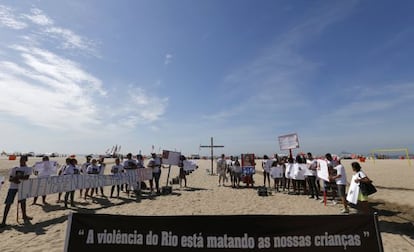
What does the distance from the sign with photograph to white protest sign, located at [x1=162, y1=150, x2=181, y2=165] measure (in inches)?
254

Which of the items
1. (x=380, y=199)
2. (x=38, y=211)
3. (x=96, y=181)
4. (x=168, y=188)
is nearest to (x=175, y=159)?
(x=168, y=188)

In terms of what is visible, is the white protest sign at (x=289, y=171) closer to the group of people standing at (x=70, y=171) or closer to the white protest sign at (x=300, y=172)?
the white protest sign at (x=300, y=172)

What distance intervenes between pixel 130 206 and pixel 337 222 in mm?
8163

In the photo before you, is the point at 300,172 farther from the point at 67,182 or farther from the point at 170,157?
the point at 67,182

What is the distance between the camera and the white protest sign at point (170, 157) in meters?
13.9

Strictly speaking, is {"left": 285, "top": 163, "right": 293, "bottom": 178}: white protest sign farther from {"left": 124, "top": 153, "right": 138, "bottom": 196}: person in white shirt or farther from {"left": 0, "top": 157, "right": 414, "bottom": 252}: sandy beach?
{"left": 124, "top": 153, "right": 138, "bottom": 196}: person in white shirt

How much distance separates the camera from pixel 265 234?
3252mm

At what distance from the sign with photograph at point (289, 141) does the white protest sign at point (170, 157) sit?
6.45m

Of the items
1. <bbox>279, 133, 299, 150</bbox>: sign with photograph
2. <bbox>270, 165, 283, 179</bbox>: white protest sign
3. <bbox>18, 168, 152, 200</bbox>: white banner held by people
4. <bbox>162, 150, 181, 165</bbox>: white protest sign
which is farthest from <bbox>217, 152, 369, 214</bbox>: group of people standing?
<bbox>18, 168, 152, 200</bbox>: white banner held by people

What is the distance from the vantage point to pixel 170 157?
46.5 ft

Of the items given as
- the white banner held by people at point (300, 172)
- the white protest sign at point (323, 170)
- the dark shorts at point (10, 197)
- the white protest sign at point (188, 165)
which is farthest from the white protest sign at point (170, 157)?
the white protest sign at point (323, 170)

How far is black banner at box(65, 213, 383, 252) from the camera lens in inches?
127

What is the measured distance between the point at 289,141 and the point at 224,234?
446 inches

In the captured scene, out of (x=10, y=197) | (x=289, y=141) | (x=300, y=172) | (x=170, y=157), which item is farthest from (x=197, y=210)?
(x=289, y=141)
